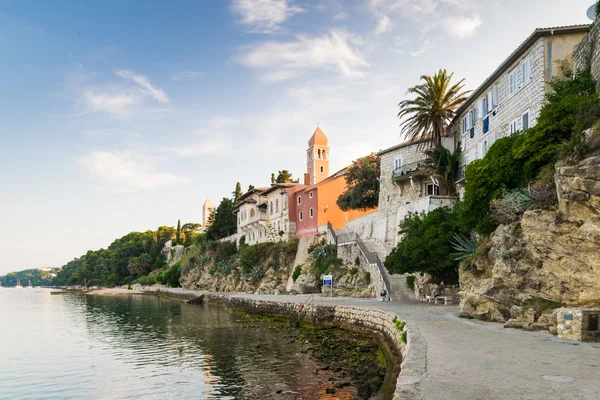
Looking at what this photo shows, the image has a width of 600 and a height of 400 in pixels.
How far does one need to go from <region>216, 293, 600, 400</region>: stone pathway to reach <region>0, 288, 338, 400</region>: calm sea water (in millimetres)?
4437

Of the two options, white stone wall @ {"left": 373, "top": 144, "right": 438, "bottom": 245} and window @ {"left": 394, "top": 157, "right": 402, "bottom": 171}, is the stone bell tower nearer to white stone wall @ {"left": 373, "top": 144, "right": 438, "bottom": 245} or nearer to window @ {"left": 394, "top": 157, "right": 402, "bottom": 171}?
white stone wall @ {"left": 373, "top": 144, "right": 438, "bottom": 245}

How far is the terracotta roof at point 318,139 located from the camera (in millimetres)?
69875

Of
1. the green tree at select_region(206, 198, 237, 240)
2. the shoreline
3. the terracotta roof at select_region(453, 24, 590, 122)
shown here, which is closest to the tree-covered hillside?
the green tree at select_region(206, 198, 237, 240)

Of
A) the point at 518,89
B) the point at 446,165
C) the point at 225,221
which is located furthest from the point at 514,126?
Result: the point at 225,221

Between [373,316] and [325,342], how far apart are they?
266 centimetres

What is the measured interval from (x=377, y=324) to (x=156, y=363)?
9.65m

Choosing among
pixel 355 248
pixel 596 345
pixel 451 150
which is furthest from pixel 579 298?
pixel 355 248

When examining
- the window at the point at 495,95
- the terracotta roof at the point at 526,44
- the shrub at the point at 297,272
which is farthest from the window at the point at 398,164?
the shrub at the point at 297,272

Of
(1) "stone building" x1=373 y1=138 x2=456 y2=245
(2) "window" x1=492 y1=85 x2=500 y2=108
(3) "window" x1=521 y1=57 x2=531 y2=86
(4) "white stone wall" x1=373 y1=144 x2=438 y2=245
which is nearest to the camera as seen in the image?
(3) "window" x1=521 y1=57 x2=531 y2=86

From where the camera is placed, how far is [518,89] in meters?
24.5

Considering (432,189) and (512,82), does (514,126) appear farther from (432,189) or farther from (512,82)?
(432,189)

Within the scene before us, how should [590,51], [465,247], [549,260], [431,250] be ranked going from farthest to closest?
[431,250] → [465,247] → [590,51] → [549,260]

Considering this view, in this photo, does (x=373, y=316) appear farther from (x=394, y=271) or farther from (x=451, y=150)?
(x=451, y=150)

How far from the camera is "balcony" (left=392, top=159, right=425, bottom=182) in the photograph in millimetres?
36450
